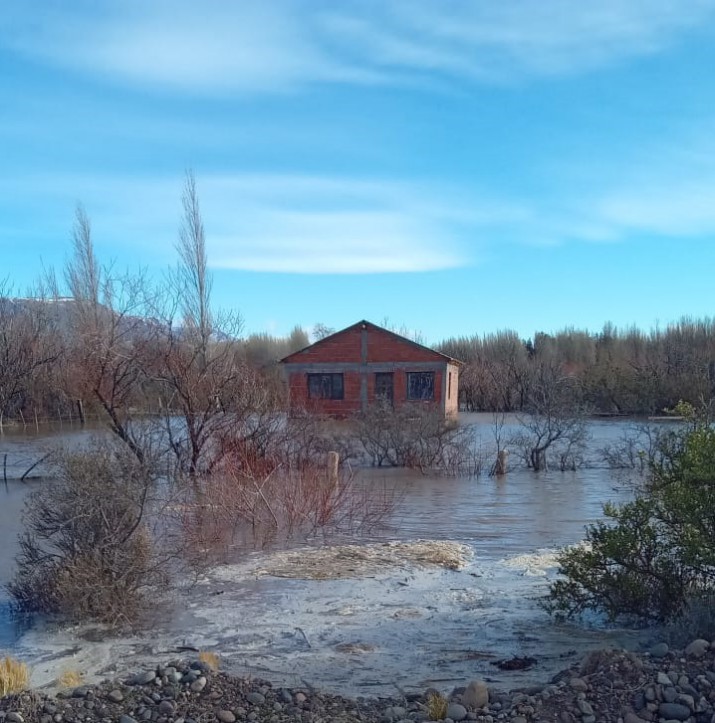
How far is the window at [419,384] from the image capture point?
120ft

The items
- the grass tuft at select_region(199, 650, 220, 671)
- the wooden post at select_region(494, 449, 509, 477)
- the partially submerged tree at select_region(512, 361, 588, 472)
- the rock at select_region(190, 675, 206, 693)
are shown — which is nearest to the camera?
the rock at select_region(190, 675, 206, 693)

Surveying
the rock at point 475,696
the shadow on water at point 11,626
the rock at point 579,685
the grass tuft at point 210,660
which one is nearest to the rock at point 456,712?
the rock at point 475,696

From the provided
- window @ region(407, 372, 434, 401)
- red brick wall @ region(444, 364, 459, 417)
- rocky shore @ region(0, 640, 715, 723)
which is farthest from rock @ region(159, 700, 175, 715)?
red brick wall @ region(444, 364, 459, 417)

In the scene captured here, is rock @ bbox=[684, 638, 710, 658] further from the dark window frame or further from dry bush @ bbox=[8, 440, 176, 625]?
the dark window frame

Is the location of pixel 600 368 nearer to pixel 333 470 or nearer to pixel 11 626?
pixel 333 470

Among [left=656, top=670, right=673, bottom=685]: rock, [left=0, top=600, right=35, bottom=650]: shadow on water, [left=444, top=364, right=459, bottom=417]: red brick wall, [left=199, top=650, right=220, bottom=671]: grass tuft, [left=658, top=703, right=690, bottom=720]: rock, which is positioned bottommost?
[left=0, top=600, right=35, bottom=650]: shadow on water

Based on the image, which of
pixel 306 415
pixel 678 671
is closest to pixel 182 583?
pixel 678 671

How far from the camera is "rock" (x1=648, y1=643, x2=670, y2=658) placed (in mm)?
5651

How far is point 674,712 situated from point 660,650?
1.18m

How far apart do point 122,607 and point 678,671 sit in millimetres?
5345

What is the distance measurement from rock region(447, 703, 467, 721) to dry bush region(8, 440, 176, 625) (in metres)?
4.19

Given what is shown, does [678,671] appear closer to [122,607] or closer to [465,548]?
[122,607]

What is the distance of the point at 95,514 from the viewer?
818 cm

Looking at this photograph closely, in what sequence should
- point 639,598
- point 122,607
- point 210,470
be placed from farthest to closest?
point 210,470 < point 122,607 < point 639,598
